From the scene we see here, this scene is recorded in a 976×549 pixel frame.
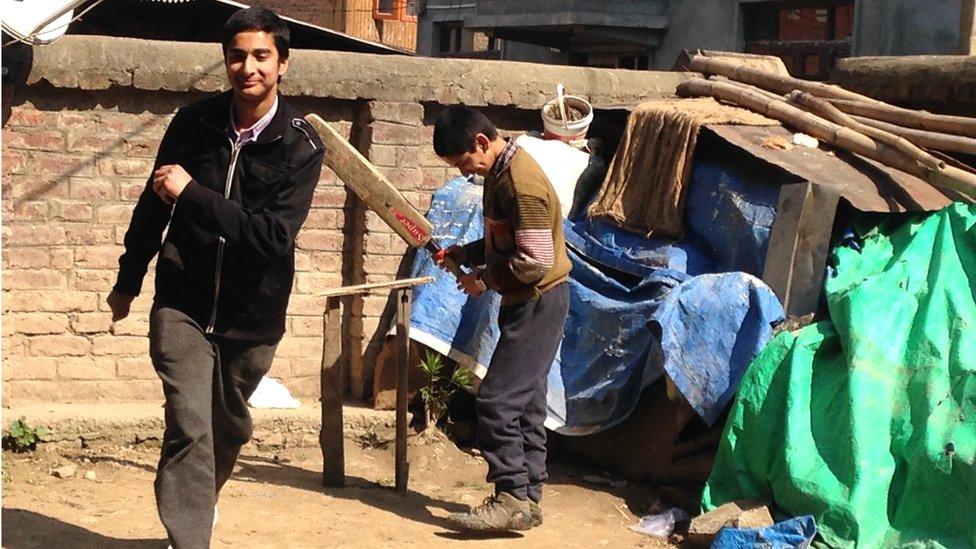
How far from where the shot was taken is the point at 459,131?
16.8 ft

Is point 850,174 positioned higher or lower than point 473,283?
higher

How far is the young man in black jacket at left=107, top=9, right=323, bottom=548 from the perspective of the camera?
13.7ft

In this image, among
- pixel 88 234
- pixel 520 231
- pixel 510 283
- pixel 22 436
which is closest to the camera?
pixel 520 231

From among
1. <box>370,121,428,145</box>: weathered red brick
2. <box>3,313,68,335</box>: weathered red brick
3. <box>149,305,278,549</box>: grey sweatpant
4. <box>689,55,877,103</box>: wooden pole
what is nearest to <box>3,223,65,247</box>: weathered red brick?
<box>3,313,68,335</box>: weathered red brick

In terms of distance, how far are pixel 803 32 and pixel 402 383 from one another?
1521cm

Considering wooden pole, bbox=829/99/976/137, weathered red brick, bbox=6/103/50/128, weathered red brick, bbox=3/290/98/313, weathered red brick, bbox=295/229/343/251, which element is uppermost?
wooden pole, bbox=829/99/976/137

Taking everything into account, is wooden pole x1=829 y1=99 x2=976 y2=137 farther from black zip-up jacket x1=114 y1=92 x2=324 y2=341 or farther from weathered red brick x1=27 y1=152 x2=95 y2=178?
weathered red brick x1=27 y1=152 x2=95 y2=178

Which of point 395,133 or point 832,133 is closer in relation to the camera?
point 832,133

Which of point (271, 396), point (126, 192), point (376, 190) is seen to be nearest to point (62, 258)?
point (126, 192)

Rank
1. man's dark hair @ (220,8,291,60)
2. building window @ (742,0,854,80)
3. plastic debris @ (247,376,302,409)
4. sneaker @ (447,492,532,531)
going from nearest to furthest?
man's dark hair @ (220,8,291,60) → sneaker @ (447,492,532,531) → plastic debris @ (247,376,302,409) → building window @ (742,0,854,80)

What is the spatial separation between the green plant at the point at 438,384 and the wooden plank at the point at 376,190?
1.15 metres

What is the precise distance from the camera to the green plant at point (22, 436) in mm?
6164

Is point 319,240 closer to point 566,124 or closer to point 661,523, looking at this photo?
point 566,124

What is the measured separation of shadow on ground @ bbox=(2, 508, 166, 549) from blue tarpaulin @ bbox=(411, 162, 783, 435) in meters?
2.03
